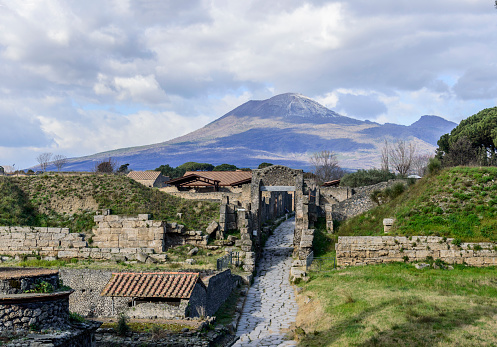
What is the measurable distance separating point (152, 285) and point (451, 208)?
15864mm

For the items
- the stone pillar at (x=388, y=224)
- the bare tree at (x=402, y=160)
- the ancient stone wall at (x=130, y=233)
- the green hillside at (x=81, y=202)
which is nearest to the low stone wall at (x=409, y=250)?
the stone pillar at (x=388, y=224)

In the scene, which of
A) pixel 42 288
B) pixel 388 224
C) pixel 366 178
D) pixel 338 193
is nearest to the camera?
pixel 42 288

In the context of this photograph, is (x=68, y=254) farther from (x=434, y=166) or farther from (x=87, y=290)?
(x=434, y=166)

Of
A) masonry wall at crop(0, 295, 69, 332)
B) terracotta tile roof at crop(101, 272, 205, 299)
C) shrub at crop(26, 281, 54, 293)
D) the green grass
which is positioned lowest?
the green grass

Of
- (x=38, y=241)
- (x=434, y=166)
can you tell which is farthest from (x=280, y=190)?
(x=38, y=241)

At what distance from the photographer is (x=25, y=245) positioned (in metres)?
26.5

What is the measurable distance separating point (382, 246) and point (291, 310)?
623 centimetres

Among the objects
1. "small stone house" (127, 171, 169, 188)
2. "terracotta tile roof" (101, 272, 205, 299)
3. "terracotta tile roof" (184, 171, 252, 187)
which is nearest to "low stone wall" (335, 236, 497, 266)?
"terracotta tile roof" (101, 272, 205, 299)

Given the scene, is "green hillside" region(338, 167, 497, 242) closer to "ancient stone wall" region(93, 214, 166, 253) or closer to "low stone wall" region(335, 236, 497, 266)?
"low stone wall" region(335, 236, 497, 266)

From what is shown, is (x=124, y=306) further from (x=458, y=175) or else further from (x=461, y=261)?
(x=458, y=175)

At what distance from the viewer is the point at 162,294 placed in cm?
1480

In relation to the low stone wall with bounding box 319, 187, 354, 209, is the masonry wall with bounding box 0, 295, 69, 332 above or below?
below

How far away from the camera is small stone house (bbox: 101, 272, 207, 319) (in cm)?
1474

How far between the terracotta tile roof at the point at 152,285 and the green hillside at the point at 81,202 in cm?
1198
